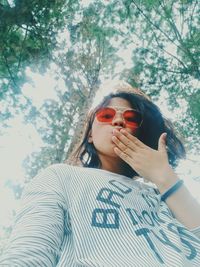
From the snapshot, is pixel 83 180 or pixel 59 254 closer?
pixel 59 254

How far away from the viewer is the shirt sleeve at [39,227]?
779mm

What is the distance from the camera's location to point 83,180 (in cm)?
117

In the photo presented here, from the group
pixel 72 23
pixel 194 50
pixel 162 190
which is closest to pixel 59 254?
pixel 162 190

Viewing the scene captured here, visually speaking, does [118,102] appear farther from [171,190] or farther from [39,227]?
[39,227]

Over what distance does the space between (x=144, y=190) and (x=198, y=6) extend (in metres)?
4.26

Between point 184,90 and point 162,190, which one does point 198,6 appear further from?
point 162,190

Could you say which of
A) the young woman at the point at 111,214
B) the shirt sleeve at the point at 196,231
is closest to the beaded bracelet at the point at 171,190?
the young woman at the point at 111,214

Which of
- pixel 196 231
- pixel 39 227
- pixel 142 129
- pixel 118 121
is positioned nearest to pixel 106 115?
pixel 118 121

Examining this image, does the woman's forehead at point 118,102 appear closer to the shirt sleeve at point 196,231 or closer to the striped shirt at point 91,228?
the striped shirt at point 91,228

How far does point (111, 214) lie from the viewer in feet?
3.44

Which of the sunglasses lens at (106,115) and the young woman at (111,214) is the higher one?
the sunglasses lens at (106,115)

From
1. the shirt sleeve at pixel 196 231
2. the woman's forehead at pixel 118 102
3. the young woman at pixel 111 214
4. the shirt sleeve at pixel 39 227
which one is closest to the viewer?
the shirt sleeve at pixel 39 227

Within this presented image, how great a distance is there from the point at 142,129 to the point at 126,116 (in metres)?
0.13

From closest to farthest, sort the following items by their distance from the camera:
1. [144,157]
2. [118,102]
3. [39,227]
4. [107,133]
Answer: [39,227] < [144,157] < [107,133] < [118,102]
